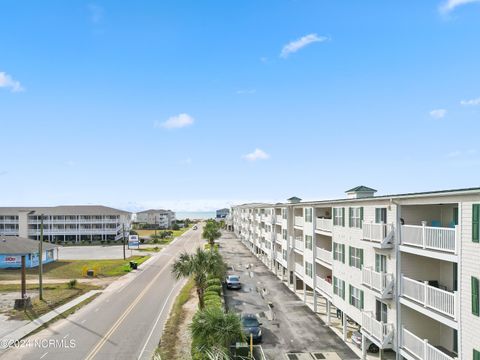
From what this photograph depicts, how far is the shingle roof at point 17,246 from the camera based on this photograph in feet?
210

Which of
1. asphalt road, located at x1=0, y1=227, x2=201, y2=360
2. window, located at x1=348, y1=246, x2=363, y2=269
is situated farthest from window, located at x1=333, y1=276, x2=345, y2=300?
asphalt road, located at x1=0, y1=227, x2=201, y2=360

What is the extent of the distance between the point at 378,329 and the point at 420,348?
346 centimetres

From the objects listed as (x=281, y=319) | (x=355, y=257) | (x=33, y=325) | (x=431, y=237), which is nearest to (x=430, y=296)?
(x=431, y=237)

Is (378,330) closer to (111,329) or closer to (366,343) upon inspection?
(366,343)

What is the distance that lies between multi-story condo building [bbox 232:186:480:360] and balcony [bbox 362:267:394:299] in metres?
0.05

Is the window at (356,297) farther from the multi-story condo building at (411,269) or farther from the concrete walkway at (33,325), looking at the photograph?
the concrete walkway at (33,325)

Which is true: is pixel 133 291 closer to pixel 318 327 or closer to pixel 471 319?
pixel 318 327

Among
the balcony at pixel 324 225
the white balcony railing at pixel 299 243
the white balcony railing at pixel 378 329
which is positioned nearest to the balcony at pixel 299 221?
the white balcony railing at pixel 299 243

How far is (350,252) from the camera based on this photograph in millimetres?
27766

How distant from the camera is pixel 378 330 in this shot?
2164 centimetres

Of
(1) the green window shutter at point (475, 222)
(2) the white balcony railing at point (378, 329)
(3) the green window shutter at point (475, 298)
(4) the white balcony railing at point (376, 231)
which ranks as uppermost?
(1) the green window shutter at point (475, 222)

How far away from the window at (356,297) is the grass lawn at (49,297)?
1072 inches

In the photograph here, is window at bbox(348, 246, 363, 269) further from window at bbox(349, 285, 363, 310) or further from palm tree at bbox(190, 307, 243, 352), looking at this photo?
palm tree at bbox(190, 307, 243, 352)

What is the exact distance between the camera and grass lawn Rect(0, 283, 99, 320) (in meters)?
36.4
